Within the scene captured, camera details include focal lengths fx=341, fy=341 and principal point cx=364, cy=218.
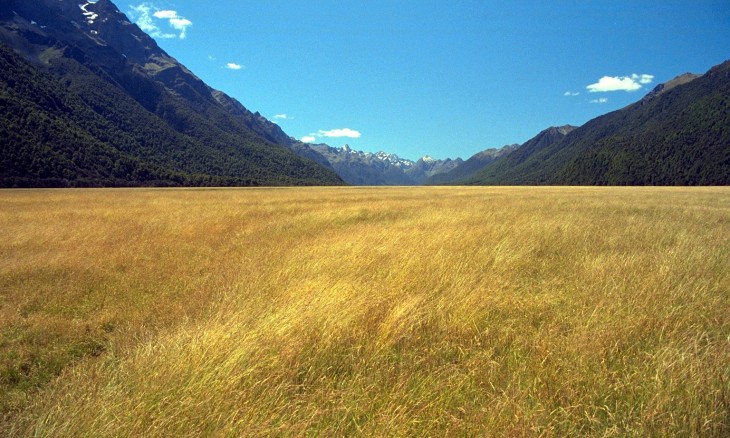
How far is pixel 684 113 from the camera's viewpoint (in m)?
199

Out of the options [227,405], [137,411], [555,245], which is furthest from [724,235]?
[137,411]

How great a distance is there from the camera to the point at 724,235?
1095 cm

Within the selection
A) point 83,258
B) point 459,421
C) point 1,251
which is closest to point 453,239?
point 459,421

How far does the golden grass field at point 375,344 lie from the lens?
114 inches

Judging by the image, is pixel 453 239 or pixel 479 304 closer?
pixel 479 304

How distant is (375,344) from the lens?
4.14 meters

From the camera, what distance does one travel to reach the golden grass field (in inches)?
114

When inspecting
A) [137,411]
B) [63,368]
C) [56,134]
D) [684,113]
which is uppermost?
[684,113]

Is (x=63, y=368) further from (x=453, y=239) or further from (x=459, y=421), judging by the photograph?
(x=453, y=239)

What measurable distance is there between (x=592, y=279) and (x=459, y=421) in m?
5.07

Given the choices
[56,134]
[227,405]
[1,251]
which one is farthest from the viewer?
[56,134]

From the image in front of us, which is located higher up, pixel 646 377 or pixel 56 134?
pixel 56 134

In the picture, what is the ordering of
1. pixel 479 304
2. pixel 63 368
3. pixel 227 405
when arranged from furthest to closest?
pixel 479 304 < pixel 63 368 < pixel 227 405

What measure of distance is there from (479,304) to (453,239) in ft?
17.8
